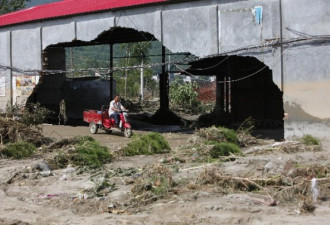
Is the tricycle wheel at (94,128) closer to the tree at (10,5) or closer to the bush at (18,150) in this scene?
the bush at (18,150)

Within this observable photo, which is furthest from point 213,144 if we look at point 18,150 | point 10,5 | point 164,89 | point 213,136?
point 10,5

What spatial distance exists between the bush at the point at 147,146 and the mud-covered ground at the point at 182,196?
7.21 feet

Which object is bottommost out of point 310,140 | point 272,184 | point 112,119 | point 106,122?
point 272,184

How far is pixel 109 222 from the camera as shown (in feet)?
23.5

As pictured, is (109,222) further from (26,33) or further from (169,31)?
(26,33)

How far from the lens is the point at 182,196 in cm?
830

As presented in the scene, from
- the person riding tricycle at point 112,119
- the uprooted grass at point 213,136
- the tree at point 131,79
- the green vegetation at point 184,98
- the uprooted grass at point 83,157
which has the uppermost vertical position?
the tree at point 131,79

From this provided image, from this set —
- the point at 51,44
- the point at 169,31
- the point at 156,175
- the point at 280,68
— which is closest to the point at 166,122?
the point at 51,44

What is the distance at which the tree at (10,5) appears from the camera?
46.2 meters

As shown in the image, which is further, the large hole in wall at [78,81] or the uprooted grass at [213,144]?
the large hole in wall at [78,81]

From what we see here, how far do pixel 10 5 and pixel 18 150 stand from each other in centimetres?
3592

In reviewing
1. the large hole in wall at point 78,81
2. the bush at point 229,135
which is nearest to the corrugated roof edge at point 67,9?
the large hole in wall at point 78,81

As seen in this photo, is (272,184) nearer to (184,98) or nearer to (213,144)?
(213,144)

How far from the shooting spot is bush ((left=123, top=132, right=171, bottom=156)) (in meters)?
13.8
